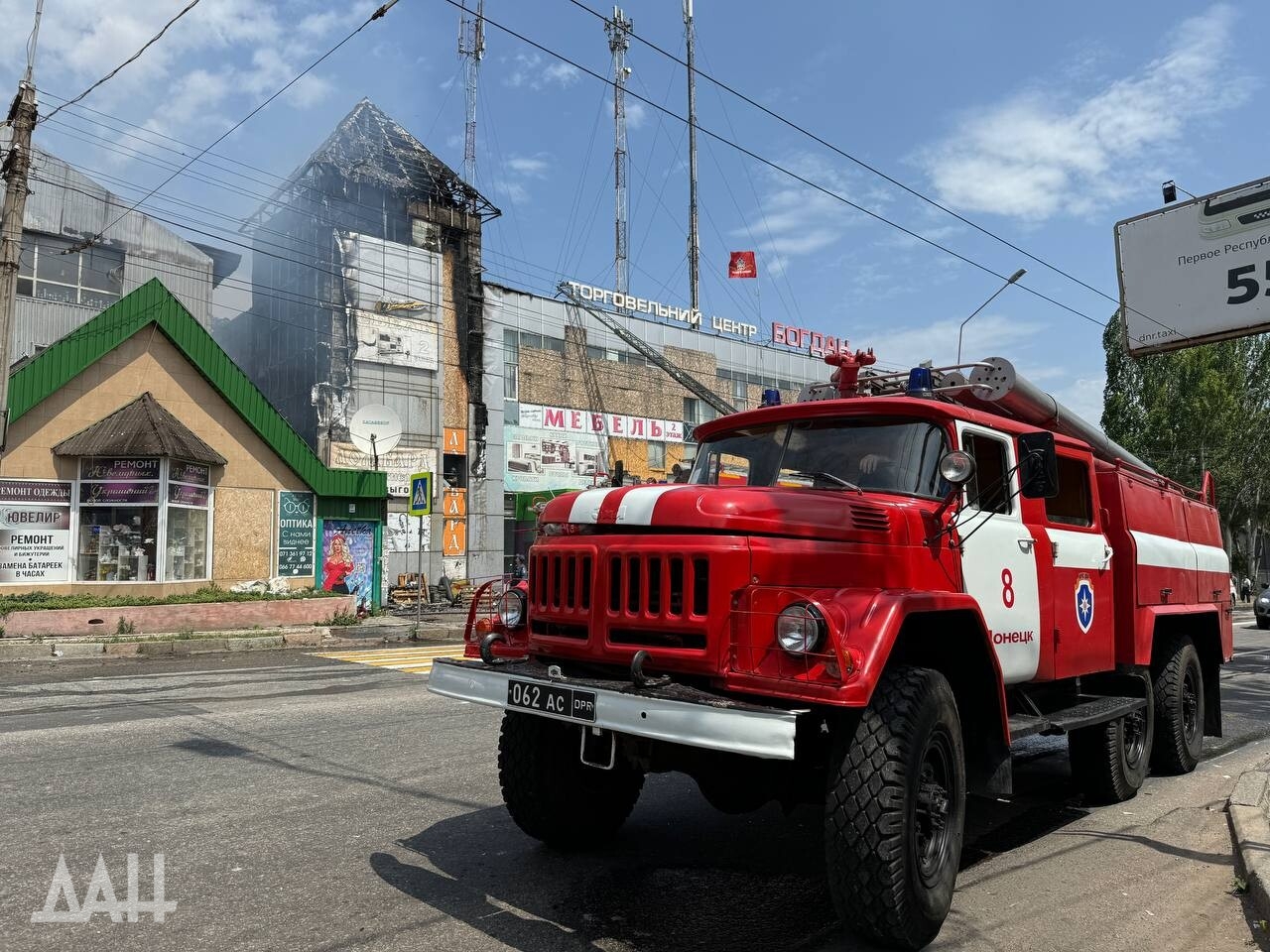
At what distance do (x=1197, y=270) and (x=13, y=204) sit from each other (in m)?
19.5

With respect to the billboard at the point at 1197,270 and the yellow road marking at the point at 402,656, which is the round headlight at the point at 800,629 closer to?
the yellow road marking at the point at 402,656

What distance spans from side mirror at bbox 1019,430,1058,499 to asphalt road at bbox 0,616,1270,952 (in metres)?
1.99

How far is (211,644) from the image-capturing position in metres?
17.4

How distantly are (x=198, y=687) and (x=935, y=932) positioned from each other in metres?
10.1

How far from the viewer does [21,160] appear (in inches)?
617

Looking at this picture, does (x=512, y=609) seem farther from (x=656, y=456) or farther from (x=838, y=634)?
(x=656, y=456)

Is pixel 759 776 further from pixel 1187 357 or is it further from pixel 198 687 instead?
pixel 1187 357

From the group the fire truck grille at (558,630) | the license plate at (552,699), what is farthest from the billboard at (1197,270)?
the license plate at (552,699)

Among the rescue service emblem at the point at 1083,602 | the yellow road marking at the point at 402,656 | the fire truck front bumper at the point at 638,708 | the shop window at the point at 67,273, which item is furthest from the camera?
the shop window at the point at 67,273

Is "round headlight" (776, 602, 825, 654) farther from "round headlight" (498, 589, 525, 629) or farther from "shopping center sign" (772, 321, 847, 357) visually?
"shopping center sign" (772, 321, 847, 357)

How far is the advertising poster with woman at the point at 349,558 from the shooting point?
2480 centimetres

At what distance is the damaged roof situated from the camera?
3706 cm

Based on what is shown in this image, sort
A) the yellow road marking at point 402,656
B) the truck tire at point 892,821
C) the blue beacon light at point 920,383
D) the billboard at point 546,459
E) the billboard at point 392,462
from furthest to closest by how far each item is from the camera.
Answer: the billboard at point 546,459, the billboard at point 392,462, the yellow road marking at point 402,656, the blue beacon light at point 920,383, the truck tire at point 892,821

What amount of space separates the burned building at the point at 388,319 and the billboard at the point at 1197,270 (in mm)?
24555
